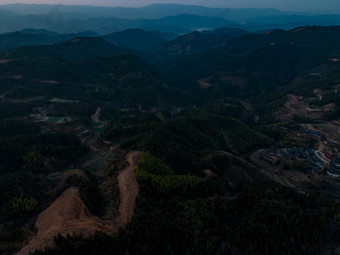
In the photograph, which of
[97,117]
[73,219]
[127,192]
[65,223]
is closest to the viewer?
[65,223]

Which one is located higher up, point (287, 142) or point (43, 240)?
point (43, 240)

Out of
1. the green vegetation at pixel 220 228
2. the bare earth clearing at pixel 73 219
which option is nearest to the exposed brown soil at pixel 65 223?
the bare earth clearing at pixel 73 219

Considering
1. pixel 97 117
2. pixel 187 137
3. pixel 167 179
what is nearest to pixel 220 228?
pixel 167 179

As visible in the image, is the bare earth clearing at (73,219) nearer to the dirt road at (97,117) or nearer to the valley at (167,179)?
the valley at (167,179)

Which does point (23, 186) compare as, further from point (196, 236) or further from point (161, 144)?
point (196, 236)

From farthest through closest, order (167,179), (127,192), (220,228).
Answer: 1. (167,179)
2. (127,192)
3. (220,228)

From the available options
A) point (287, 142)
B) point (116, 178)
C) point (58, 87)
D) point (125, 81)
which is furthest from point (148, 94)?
point (116, 178)

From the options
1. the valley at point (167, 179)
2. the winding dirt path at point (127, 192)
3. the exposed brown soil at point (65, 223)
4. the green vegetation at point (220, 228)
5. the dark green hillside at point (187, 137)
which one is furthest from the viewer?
the dark green hillside at point (187, 137)

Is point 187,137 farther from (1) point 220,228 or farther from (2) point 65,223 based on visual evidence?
(2) point 65,223
